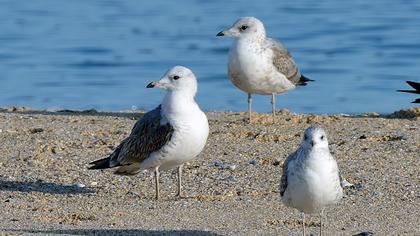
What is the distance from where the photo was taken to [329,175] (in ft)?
25.7

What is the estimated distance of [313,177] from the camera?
307 inches

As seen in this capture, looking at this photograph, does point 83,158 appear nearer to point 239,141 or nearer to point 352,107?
point 239,141

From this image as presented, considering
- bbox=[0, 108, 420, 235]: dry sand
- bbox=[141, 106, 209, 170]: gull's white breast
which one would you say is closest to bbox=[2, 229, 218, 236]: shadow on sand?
bbox=[0, 108, 420, 235]: dry sand

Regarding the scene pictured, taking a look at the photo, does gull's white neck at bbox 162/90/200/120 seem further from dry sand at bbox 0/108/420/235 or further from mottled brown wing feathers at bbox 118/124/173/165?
dry sand at bbox 0/108/420/235

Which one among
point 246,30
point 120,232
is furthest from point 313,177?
point 246,30

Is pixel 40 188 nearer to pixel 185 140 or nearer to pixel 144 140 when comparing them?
pixel 144 140

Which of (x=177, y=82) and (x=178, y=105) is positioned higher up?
(x=177, y=82)

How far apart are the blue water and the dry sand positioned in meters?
4.78

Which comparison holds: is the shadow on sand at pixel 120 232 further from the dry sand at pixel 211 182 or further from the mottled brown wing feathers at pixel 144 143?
the mottled brown wing feathers at pixel 144 143

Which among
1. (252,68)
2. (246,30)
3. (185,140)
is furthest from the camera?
(246,30)

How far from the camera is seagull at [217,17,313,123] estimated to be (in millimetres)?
12781

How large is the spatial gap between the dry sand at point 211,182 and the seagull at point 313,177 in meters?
0.41

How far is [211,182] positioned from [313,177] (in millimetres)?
2207

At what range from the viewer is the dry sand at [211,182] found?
845 cm
